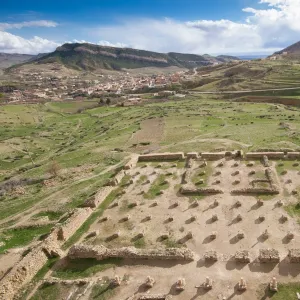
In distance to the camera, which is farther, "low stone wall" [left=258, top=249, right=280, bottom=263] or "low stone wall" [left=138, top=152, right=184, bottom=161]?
"low stone wall" [left=138, top=152, right=184, bottom=161]

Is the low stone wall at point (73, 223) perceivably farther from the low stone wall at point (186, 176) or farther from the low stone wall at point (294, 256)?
the low stone wall at point (294, 256)

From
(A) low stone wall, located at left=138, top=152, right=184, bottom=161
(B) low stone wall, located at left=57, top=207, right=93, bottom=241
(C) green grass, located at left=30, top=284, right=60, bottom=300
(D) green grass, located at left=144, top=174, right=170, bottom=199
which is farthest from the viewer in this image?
(A) low stone wall, located at left=138, top=152, right=184, bottom=161

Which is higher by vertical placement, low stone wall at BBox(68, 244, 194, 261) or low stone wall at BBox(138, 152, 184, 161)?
low stone wall at BBox(138, 152, 184, 161)

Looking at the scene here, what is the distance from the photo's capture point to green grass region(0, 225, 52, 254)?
27.7 meters

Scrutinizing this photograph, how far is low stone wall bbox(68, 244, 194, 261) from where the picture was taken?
870 inches

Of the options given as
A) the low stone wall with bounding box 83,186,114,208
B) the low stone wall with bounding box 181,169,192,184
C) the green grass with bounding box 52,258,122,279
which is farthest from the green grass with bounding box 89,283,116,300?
the low stone wall with bounding box 181,169,192,184

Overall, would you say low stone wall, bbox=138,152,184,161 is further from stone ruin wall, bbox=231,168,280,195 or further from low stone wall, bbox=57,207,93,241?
low stone wall, bbox=57,207,93,241

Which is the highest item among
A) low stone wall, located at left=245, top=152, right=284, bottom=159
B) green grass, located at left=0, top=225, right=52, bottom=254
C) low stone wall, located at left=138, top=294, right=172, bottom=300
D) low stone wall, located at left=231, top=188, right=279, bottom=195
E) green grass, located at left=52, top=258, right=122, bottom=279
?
low stone wall, located at left=245, top=152, right=284, bottom=159

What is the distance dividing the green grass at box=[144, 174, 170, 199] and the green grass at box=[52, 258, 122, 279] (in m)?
10.7

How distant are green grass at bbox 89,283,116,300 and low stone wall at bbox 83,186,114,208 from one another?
1201cm

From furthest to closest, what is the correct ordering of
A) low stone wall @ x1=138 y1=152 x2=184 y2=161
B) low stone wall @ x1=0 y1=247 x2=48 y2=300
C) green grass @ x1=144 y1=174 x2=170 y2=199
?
low stone wall @ x1=138 y1=152 x2=184 y2=161
green grass @ x1=144 y1=174 x2=170 y2=199
low stone wall @ x1=0 y1=247 x2=48 y2=300

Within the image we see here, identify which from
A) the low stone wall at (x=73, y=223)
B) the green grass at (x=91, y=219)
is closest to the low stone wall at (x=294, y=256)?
the green grass at (x=91, y=219)

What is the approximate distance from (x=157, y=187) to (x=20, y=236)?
14.5 metres

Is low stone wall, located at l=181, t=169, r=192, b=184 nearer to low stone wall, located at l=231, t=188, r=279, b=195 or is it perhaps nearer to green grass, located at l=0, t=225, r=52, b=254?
low stone wall, located at l=231, t=188, r=279, b=195
